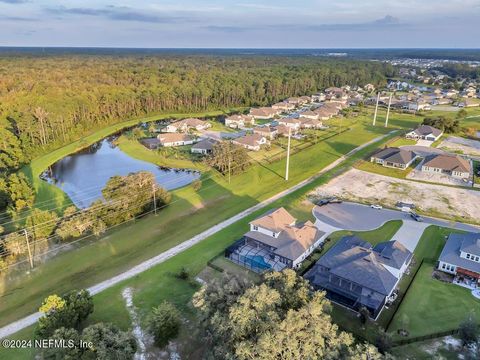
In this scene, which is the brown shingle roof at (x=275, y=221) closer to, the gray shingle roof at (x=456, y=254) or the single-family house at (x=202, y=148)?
the gray shingle roof at (x=456, y=254)

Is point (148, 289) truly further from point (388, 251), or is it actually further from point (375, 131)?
point (375, 131)

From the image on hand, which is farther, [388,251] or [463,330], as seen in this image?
[388,251]

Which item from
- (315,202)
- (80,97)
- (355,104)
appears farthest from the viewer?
(355,104)

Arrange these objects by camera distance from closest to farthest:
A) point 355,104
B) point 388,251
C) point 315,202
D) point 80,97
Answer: point 388,251
point 315,202
point 80,97
point 355,104

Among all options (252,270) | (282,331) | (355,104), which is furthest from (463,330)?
(355,104)

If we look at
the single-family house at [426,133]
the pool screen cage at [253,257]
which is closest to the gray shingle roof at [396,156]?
the single-family house at [426,133]

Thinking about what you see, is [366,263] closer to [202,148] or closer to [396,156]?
[396,156]
